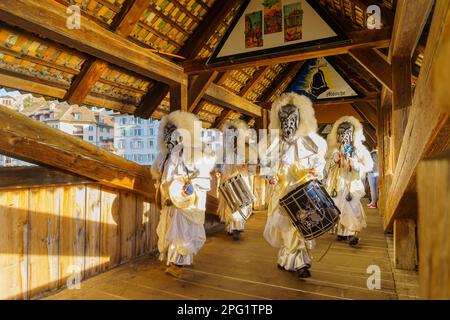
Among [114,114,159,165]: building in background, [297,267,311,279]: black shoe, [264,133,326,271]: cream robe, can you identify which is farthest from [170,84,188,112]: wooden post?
[114,114,159,165]: building in background

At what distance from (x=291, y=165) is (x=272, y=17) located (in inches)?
90.5

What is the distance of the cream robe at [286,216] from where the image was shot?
9.44 feet

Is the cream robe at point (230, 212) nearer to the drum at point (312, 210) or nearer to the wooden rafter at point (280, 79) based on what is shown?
the drum at point (312, 210)

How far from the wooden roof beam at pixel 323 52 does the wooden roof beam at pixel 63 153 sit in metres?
2.01

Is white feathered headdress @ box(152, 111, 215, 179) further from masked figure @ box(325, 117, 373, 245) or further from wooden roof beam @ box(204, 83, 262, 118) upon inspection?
masked figure @ box(325, 117, 373, 245)

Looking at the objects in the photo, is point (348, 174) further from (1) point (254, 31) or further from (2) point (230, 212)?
(1) point (254, 31)

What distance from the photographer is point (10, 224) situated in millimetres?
2115

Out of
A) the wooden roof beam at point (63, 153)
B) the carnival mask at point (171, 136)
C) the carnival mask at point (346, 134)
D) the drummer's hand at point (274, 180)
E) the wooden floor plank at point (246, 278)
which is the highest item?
the carnival mask at point (346, 134)

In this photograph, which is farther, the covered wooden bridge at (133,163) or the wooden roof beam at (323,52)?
the wooden roof beam at (323,52)

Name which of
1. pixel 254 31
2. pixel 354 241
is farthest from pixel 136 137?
pixel 354 241

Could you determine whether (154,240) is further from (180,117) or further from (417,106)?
(417,106)

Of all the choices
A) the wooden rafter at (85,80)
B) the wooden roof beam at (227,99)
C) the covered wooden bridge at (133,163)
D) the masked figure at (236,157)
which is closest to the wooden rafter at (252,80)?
the wooden roof beam at (227,99)

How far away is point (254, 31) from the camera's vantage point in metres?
Result: 4.08

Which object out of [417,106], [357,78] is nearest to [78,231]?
[417,106]
